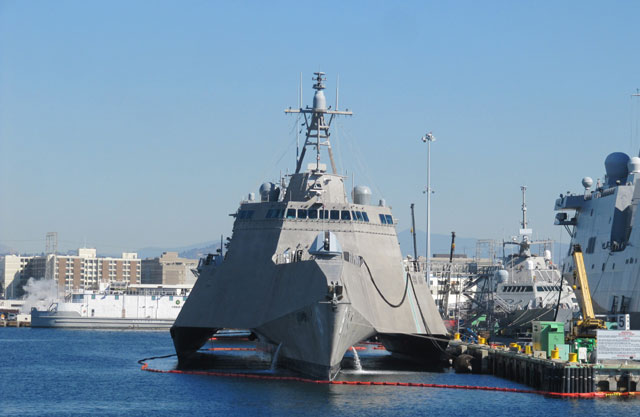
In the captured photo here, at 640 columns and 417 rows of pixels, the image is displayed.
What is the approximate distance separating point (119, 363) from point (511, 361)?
2121 centimetres

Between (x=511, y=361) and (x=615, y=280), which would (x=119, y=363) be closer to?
(x=511, y=361)

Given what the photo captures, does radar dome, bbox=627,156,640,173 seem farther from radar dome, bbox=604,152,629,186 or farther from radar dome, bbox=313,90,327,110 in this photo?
radar dome, bbox=313,90,327,110

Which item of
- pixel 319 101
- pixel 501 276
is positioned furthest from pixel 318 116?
pixel 501 276

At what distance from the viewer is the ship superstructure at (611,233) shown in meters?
52.5

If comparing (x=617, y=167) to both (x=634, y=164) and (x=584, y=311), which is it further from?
(x=584, y=311)

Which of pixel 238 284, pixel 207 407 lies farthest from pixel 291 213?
pixel 207 407

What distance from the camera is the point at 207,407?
35.8 metres

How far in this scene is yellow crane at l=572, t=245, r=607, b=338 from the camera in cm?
4834

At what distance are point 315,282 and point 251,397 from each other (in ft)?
17.4

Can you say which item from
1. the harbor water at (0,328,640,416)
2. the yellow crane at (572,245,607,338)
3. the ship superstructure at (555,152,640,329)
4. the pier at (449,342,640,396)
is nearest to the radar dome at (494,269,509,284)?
the ship superstructure at (555,152,640,329)

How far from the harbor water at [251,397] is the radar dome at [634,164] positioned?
55.4 ft

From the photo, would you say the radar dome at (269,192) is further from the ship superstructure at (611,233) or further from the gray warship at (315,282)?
the ship superstructure at (611,233)

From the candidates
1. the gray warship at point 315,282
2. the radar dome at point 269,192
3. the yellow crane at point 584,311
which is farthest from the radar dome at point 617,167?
the radar dome at point 269,192

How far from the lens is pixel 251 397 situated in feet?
124
